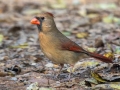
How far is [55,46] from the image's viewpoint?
488 cm

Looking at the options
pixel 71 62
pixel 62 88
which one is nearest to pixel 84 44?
pixel 71 62

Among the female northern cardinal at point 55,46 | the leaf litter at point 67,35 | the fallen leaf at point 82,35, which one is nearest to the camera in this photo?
the leaf litter at point 67,35

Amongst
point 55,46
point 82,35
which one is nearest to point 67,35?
point 82,35

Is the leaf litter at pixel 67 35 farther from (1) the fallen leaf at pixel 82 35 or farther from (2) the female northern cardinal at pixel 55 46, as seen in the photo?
(2) the female northern cardinal at pixel 55 46

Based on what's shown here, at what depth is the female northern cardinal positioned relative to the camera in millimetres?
4840

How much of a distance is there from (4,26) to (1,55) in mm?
2109

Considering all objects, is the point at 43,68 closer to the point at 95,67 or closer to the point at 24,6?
the point at 95,67

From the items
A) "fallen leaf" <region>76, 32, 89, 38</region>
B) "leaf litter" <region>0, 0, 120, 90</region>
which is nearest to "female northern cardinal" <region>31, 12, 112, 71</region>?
"leaf litter" <region>0, 0, 120, 90</region>

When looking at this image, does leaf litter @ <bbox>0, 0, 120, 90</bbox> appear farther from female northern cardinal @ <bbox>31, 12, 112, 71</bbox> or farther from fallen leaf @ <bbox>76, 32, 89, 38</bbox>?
female northern cardinal @ <bbox>31, 12, 112, 71</bbox>

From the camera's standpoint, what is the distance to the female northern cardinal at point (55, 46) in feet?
15.9

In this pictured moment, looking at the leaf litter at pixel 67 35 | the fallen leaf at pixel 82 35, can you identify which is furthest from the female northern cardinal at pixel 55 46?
the fallen leaf at pixel 82 35

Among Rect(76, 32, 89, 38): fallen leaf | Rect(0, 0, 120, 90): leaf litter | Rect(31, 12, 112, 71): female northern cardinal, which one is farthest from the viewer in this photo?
Rect(76, 32, 89, 38): fallen leaf

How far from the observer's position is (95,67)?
5.27 m

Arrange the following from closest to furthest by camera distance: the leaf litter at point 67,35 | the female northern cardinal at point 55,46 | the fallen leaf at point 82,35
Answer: the leaf litter at point 67,35, the female northern cardinal at point 55,46, the fallen leaf at point 82,35
